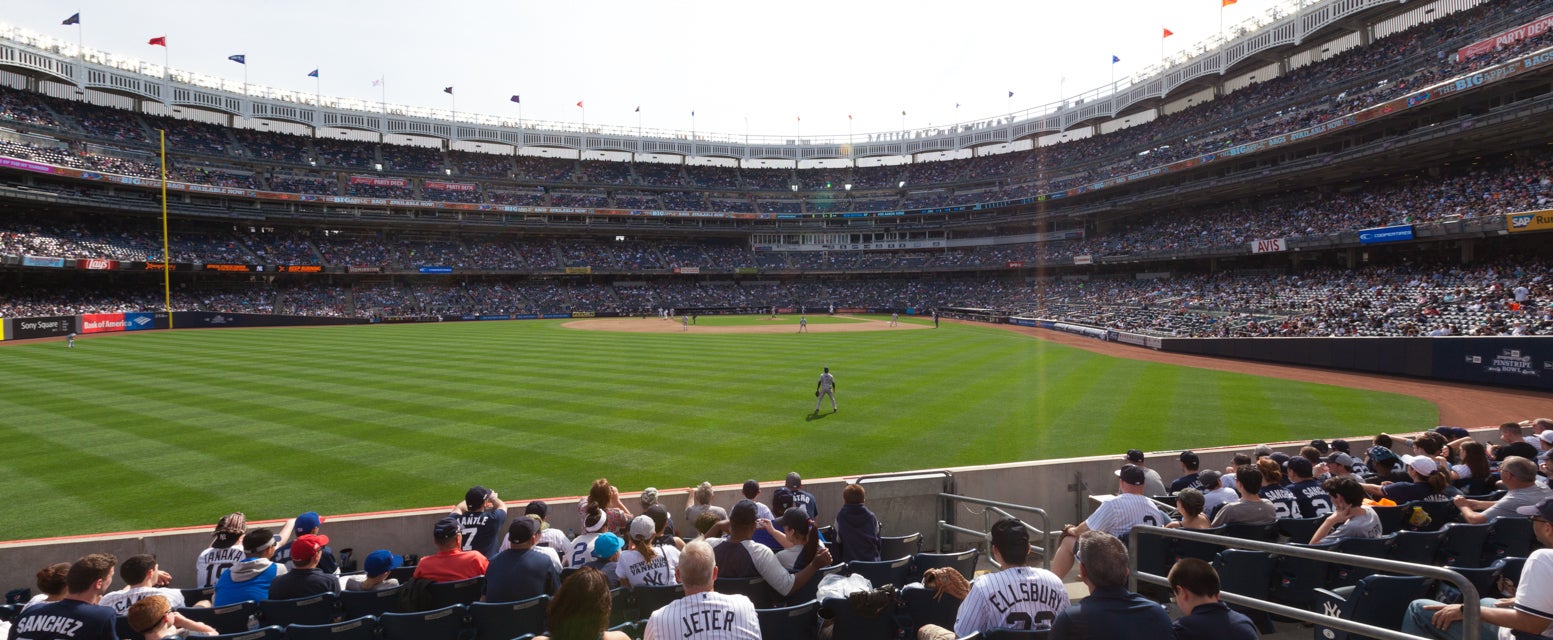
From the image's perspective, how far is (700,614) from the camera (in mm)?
4215

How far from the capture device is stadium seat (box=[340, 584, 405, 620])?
19.4 feet

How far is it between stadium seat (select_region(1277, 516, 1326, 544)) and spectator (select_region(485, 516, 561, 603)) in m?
7.92

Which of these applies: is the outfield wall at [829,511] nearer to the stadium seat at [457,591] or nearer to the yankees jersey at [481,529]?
the yankees jersey at [481,529]

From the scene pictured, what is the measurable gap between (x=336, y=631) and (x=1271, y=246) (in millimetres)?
55684

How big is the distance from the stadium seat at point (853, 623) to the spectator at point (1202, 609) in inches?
90.0

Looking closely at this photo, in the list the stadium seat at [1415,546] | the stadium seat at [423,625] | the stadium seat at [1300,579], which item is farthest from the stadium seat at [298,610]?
the stadium seat at [1415,546]

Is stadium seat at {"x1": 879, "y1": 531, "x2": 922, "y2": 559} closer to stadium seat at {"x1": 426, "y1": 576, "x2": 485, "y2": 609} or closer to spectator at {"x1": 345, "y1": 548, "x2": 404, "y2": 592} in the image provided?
stadium seat at {"x1": 426, "y1": 576, "x2": 485, "y2": 609}

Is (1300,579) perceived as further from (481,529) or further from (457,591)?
(481,529)

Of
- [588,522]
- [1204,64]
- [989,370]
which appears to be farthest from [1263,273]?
[588,522]

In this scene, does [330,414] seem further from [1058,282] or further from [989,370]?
[1058,282]

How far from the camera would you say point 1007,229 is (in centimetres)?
8512

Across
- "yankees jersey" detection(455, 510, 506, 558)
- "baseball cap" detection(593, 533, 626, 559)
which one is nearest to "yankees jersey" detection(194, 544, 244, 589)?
"yankees jersey" detection(455, 510, 506, 558)

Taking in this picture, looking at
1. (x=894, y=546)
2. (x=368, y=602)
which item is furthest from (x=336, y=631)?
(x=894, y=546)

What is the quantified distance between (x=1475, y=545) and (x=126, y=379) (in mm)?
36884
